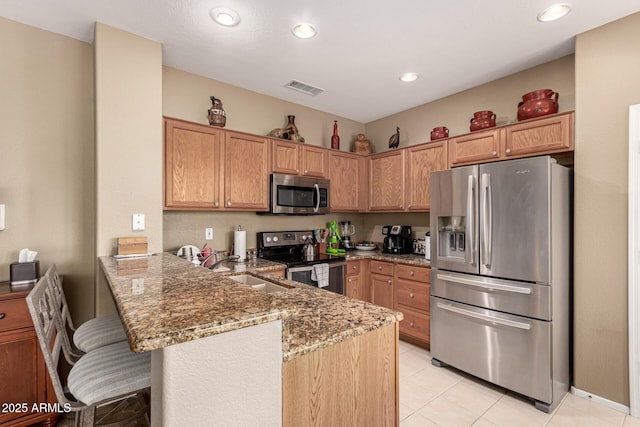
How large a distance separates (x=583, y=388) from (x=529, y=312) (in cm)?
73

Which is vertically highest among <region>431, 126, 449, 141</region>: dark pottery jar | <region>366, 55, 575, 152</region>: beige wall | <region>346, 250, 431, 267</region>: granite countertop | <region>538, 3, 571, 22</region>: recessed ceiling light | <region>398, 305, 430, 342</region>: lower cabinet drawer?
<region>538, 3, 571, 22</region>: recessed ceiling light

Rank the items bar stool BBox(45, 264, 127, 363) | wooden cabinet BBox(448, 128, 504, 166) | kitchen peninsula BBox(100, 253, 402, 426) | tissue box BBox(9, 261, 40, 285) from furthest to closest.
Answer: wooden cabinet BBox(448, 128, 504, 166) < tissue box BBox(9, 261, 40, 285) < bar stool BBox(45, 264, 127, 363) < kitchen peninsula BBox(100, 253, 402, 426)

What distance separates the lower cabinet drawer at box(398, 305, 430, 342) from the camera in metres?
3.04

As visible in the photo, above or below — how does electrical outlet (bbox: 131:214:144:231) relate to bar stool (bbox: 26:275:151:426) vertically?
above

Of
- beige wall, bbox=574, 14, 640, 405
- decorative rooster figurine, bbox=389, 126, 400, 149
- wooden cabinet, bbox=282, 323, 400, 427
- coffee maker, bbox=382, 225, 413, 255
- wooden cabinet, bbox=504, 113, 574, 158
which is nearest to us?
wooden cabinet, bbox=282, 323, 400, 427

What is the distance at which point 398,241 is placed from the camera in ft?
12.5

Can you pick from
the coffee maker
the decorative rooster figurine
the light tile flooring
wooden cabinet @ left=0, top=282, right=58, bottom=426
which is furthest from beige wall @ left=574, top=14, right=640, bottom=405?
wooden cabinet @ left=0, top=282, right=58, bottom=426

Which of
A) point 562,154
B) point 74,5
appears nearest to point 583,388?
point 562,154

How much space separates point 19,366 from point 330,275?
2.41 metres

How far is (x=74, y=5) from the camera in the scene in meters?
1.95

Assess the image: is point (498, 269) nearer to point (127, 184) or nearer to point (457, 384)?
point (457, 384)

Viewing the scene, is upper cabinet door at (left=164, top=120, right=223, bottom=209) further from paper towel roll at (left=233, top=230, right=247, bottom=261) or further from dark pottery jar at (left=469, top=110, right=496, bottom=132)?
dark pottery jar at (left=469, top=110, right=496, bottom=132)

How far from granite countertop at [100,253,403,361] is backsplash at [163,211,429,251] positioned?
4.61ft

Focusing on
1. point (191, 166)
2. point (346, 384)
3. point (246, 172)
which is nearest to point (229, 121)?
point (246, 172)
